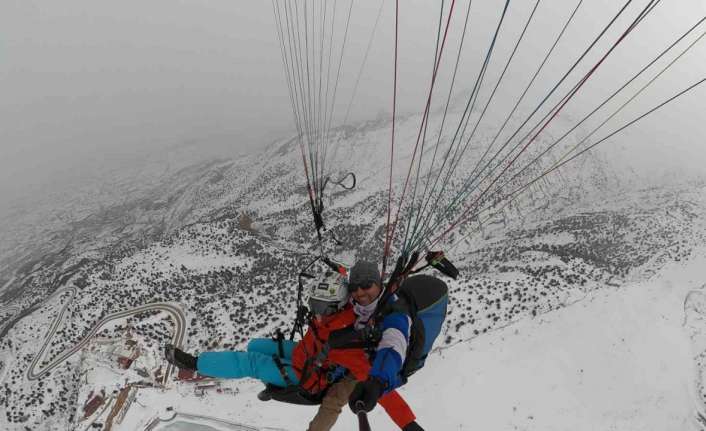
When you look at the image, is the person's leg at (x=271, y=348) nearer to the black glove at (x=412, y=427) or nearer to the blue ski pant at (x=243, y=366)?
the blue ski pant at (x=243, y=366)

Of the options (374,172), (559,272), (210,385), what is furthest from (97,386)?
(374,172)

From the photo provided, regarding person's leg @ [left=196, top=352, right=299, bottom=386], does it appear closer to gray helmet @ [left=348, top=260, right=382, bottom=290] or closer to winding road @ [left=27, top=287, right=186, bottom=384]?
gray helmet @ [left=348, top=260, right=382, bottom=290]

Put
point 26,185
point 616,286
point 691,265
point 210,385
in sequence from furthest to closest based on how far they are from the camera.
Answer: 1. point 26,185
2. point 691,265
3. point 616,286
4. point 210,385

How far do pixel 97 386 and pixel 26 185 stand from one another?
8209 inches

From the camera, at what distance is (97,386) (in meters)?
21.1

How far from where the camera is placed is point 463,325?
2241cm

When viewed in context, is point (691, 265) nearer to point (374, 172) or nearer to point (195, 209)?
point (374, 172)

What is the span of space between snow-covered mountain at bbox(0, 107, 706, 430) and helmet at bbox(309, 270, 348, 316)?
2.31 meters

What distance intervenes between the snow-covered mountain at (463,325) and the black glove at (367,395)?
404 cm

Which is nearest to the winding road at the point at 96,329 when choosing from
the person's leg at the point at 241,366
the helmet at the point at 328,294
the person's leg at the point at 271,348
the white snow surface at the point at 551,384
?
the white snow surface at the point at 551,384

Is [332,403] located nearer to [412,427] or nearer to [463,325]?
[412,427]

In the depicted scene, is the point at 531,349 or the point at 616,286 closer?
the point at 531,349

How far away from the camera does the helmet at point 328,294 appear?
541 cm

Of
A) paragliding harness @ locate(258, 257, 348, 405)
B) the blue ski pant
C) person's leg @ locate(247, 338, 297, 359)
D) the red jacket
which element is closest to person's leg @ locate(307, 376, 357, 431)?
paragliding harness @ locate(258, 257, 348, 405)
